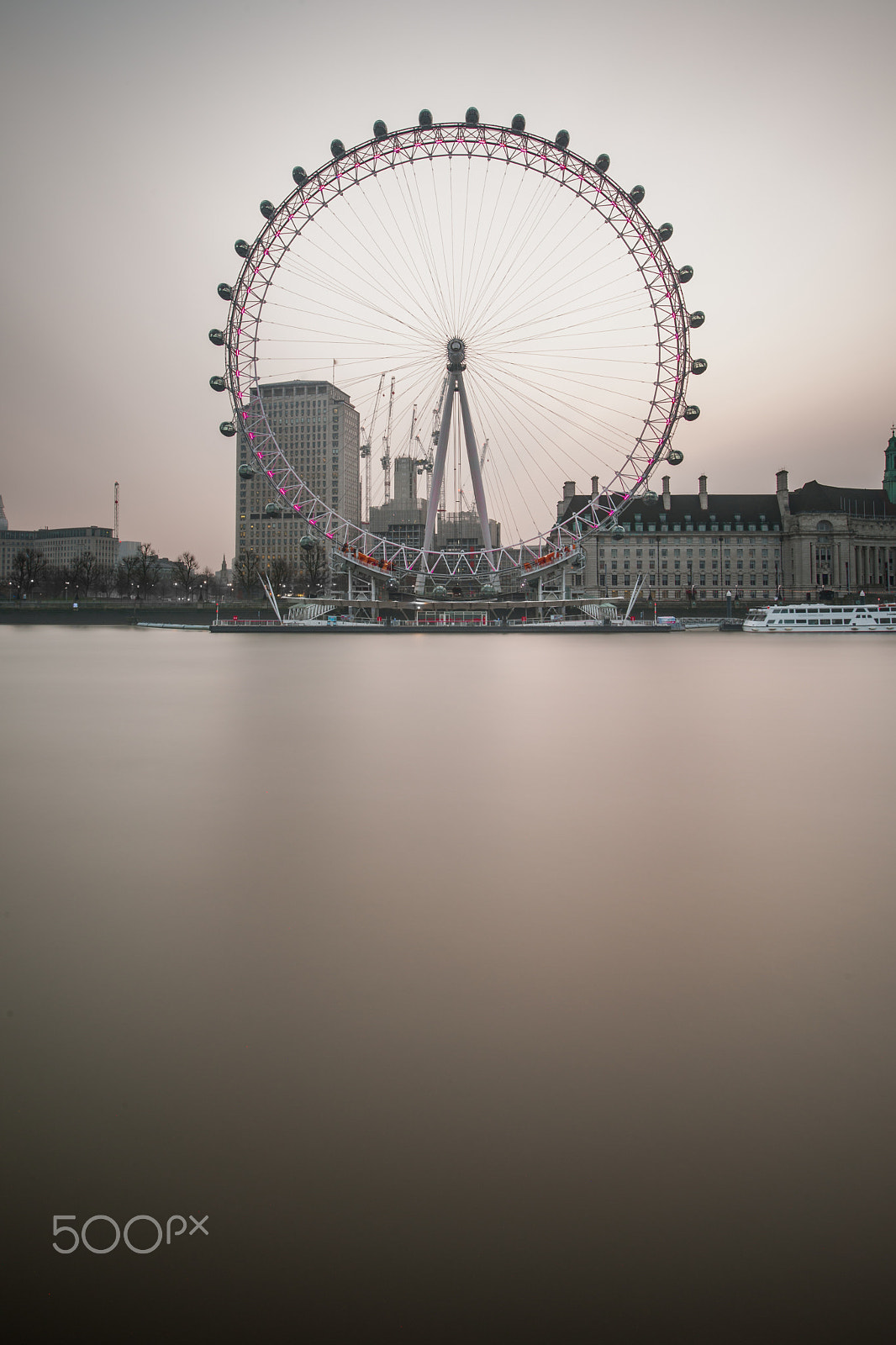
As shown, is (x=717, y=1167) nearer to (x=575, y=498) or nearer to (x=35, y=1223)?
(x=35, y=1223)

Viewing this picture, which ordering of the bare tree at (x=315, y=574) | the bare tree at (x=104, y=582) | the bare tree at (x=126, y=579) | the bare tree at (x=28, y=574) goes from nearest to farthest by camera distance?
1. the bare tree at (x=28, y=574)
2. the bare tree at (x=315, y=574)
3. the bare tree at (x=126, y=579)
4. the bare tree at (x=104, y=582)

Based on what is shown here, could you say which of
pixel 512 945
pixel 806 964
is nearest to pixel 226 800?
pixel 512 945

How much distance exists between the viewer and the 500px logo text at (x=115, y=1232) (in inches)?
89.8

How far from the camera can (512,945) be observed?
13.8ft

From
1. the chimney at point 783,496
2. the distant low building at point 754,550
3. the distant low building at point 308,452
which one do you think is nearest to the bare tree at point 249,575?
the distant low building at point 308,452

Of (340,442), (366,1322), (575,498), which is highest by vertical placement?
(340,442)

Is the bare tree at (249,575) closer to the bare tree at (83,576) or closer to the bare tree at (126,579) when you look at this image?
the bare tree at (126,579)

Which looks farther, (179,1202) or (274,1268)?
(179,1202)

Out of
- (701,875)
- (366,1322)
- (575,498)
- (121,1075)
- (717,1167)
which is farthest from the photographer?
(575,498)

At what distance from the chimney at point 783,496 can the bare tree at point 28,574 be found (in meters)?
121

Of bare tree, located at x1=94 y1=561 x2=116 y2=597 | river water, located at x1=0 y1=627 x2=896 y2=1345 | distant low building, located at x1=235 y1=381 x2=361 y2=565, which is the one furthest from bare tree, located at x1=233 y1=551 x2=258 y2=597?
river water, located at x1=0 y1=627 x2=896 y2=1345

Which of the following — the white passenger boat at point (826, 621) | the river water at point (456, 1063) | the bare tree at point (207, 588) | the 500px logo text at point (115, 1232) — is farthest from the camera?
the bare tree at point (207, 588)

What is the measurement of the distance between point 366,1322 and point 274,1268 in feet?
0.99

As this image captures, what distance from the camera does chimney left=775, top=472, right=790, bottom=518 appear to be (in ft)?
427
